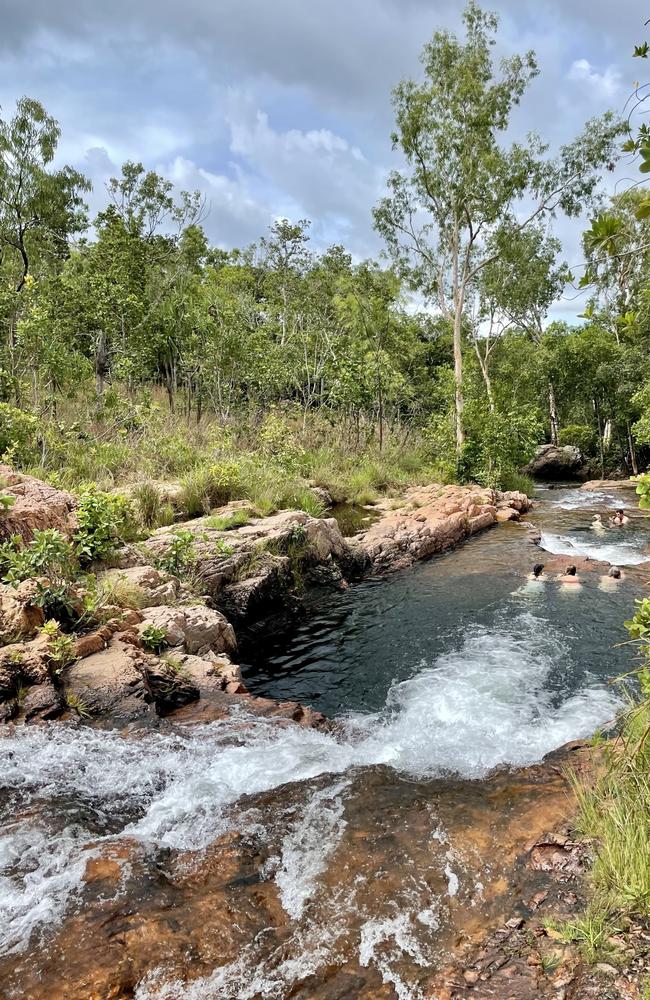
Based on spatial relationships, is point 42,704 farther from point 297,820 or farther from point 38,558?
point 297,820

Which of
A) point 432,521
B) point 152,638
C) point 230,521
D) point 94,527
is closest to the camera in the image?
point 152,638

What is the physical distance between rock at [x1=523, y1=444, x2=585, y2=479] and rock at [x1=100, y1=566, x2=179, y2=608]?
24.7m

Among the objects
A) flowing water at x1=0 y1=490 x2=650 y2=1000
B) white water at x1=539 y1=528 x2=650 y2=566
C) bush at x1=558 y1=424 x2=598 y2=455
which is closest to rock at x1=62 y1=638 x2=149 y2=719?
flowing water at x1=0 y1=490 x2=650 y2=1000

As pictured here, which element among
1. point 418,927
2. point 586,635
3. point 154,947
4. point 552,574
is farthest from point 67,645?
point 552,574

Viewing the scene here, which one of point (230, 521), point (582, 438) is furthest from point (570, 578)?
point (582, 438)

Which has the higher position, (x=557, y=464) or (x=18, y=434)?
(x=18, y=434)

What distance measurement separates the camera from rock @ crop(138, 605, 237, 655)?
5965mm

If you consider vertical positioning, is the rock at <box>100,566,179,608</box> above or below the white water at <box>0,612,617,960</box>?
above

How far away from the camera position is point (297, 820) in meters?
3.55

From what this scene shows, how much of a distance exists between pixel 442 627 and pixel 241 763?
14.6 feet

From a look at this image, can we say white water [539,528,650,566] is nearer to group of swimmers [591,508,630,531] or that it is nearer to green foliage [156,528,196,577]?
group of swimmers [591,508,630,531]

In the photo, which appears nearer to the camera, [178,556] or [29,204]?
[178,556]

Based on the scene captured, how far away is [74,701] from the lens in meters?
4.66

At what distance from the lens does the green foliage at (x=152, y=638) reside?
559 cm
